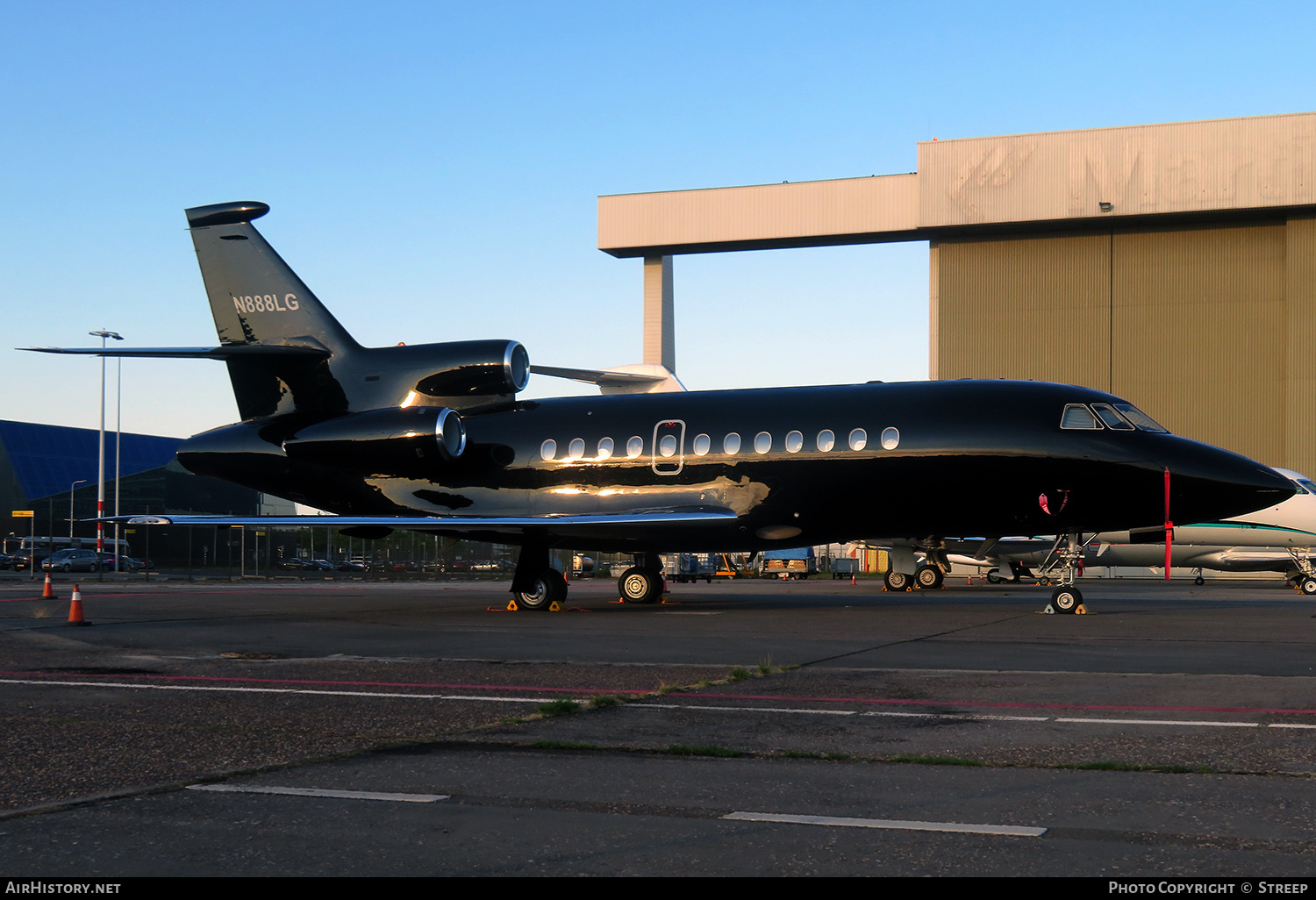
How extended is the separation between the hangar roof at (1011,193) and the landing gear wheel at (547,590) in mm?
35808

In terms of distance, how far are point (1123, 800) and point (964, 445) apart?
1362cm

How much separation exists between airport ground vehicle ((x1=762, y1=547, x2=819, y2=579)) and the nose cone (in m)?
36.3

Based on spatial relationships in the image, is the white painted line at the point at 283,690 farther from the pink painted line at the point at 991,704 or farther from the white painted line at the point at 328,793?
the white painted line at the point at 328,793

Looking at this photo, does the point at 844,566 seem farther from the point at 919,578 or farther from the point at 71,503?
the point at 71,503

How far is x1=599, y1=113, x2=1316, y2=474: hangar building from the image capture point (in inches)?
1896

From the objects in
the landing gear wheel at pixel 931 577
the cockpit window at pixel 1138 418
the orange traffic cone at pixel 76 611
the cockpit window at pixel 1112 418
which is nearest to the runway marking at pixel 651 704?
the orange traffic cone at pixel 76 611

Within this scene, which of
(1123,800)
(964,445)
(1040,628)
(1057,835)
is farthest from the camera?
(964,445)

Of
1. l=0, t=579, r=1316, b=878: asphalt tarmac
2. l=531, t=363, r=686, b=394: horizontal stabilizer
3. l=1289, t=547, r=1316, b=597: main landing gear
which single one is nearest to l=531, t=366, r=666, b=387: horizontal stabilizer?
l=531, t=363, r=686, b=394: horizontal stabilizer

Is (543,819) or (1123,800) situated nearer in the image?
(543,819)

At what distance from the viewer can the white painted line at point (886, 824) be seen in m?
4.71

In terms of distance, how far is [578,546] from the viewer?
73.1ft

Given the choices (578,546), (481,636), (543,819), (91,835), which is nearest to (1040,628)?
(481,636)

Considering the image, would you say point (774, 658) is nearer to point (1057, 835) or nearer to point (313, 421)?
point (1057, 835)

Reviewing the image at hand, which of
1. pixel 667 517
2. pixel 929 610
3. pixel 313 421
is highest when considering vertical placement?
pixel 313 421
